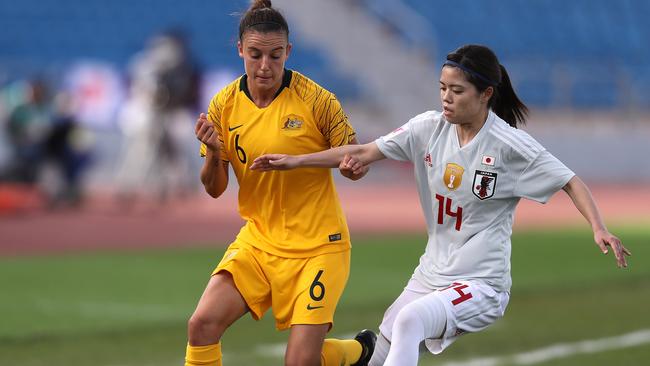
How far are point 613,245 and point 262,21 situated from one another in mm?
2209

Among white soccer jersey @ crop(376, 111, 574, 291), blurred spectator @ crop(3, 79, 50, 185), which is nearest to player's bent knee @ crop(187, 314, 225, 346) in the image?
white soccer jersey @ crop(376, 111, 574, 291)

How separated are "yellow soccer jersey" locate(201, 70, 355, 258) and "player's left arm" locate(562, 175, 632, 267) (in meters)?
1.30

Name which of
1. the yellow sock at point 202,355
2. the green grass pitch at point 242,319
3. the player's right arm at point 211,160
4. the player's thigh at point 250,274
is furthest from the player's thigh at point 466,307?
the green grass pitch at point 242,319

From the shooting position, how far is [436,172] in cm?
636

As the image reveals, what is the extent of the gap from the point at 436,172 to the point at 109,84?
17.9 m

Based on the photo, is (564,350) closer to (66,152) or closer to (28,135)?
(66,152)

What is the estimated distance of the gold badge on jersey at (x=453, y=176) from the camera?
627cm

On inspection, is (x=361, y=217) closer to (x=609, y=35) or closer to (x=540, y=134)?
(x=540, y=134)

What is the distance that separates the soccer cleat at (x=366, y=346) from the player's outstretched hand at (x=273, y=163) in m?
1.39

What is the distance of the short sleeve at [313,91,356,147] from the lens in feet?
21.4

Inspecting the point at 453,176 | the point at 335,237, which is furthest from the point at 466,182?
the point at 335,237

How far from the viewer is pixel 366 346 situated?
7.04 metres

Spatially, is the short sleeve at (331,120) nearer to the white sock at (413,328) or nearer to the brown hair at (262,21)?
the brown hair at (262,21)

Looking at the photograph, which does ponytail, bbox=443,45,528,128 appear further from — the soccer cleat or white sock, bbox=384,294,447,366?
the soccer cleat
